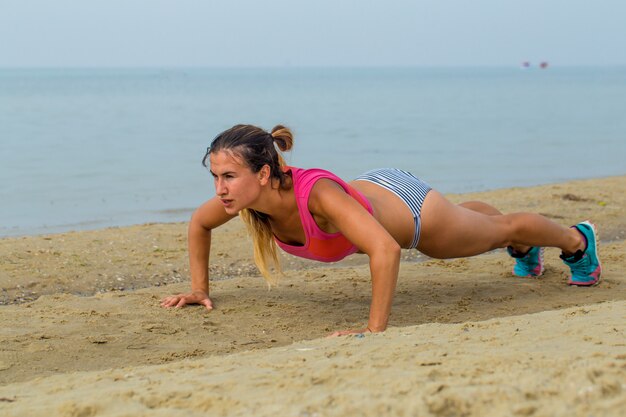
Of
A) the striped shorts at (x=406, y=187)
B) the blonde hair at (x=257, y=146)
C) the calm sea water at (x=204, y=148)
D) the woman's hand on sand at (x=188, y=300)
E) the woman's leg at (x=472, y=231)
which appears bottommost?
the calm sea water at (x=204, y=148)

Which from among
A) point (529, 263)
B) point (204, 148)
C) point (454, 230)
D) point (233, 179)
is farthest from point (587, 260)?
point (204, 148)

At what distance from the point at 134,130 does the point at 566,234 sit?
63.7 feet

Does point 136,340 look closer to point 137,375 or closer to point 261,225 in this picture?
point 261,225

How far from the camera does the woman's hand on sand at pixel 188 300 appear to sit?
5062 millimetres

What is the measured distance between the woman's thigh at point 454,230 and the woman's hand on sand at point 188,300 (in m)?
1.30

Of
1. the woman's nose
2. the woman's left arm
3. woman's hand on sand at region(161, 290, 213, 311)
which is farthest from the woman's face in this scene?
woman's hand on sand at region(161, 290, 213, 311)

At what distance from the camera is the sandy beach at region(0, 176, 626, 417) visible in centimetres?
247

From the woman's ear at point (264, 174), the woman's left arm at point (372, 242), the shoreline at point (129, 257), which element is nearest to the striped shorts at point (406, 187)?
the woman's left arm at point (372, 242)

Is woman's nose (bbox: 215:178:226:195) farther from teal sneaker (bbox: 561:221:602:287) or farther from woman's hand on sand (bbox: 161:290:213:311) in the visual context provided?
teal sneaker (bbox: 561:221:602:287)

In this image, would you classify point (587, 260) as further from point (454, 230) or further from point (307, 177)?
point (307, 177)

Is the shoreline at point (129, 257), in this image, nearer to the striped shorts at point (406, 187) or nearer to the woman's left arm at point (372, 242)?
the striped shorts at point (406, 187)

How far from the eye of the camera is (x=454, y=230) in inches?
195

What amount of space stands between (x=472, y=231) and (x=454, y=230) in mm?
116

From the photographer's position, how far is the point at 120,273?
21.2 feet
